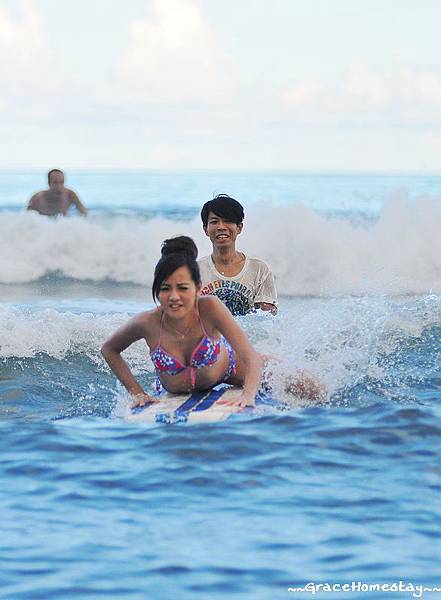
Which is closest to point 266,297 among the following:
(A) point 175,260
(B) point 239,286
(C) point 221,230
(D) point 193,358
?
(B) point 239,286

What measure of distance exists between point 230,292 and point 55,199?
33.0 feet

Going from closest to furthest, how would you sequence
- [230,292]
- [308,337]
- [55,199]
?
[230,292] < [308,337] < [55,199]

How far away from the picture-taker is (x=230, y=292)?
8.48 meters

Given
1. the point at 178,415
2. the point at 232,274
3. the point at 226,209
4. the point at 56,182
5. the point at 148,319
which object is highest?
the point at 56,182

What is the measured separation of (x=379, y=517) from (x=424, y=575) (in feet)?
2.03

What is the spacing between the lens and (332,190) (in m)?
41.4

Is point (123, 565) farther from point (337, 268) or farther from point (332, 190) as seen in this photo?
point (332, 190)

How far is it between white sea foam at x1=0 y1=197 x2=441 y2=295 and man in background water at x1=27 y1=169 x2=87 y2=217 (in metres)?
0.97

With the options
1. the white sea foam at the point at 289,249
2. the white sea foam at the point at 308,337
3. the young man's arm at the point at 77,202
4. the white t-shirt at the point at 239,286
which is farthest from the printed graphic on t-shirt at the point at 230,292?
the young man's arm at the point at 77,202

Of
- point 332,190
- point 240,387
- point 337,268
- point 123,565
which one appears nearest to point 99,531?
point 123,565

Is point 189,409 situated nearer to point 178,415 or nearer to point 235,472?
point 178,415

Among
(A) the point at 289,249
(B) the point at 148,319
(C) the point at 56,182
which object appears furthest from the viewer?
(A) the point at 289,249

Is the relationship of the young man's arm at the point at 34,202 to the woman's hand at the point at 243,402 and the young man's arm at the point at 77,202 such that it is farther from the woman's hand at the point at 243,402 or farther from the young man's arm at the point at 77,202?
the woman's hand at the point at 243,402

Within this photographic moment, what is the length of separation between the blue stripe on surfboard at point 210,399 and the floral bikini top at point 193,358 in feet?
0.48
